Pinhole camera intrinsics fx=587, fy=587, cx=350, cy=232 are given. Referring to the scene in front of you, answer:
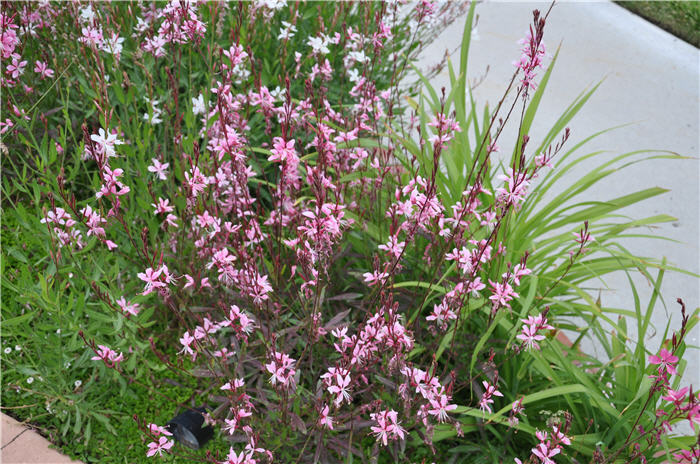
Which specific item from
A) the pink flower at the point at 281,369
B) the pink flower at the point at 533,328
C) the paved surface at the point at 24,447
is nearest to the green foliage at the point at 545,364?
the pink flower at the point at 533,328

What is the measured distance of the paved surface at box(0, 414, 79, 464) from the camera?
205 cm

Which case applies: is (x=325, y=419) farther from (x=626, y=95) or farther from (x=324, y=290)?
(x=626, y=95)

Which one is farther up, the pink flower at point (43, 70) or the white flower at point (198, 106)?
the white flower at point (198, 106)

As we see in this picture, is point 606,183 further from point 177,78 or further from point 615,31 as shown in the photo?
point 177,78

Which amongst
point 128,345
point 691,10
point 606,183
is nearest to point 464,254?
point 128,345

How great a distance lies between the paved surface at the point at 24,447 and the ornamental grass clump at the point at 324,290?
0.32m

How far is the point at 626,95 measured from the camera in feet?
18.5

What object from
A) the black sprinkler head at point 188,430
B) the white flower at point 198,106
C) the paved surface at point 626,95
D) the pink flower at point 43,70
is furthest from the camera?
the paved surface at point 626,95

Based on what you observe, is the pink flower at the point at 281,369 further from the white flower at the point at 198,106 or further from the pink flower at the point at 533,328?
the white flower at the point at 198,106

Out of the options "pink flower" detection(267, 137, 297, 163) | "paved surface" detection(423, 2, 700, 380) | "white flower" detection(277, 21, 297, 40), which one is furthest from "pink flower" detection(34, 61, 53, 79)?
"paved surface" detection(423, 2, 700, 380)

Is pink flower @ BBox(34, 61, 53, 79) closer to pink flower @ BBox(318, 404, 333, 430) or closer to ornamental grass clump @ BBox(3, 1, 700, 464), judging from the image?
ornamental grass clump @ BBox(3, 1, 700, 464)

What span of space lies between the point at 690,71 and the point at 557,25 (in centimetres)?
149

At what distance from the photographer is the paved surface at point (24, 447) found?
2049 mm

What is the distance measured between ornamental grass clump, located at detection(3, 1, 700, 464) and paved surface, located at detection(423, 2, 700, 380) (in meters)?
1.39
